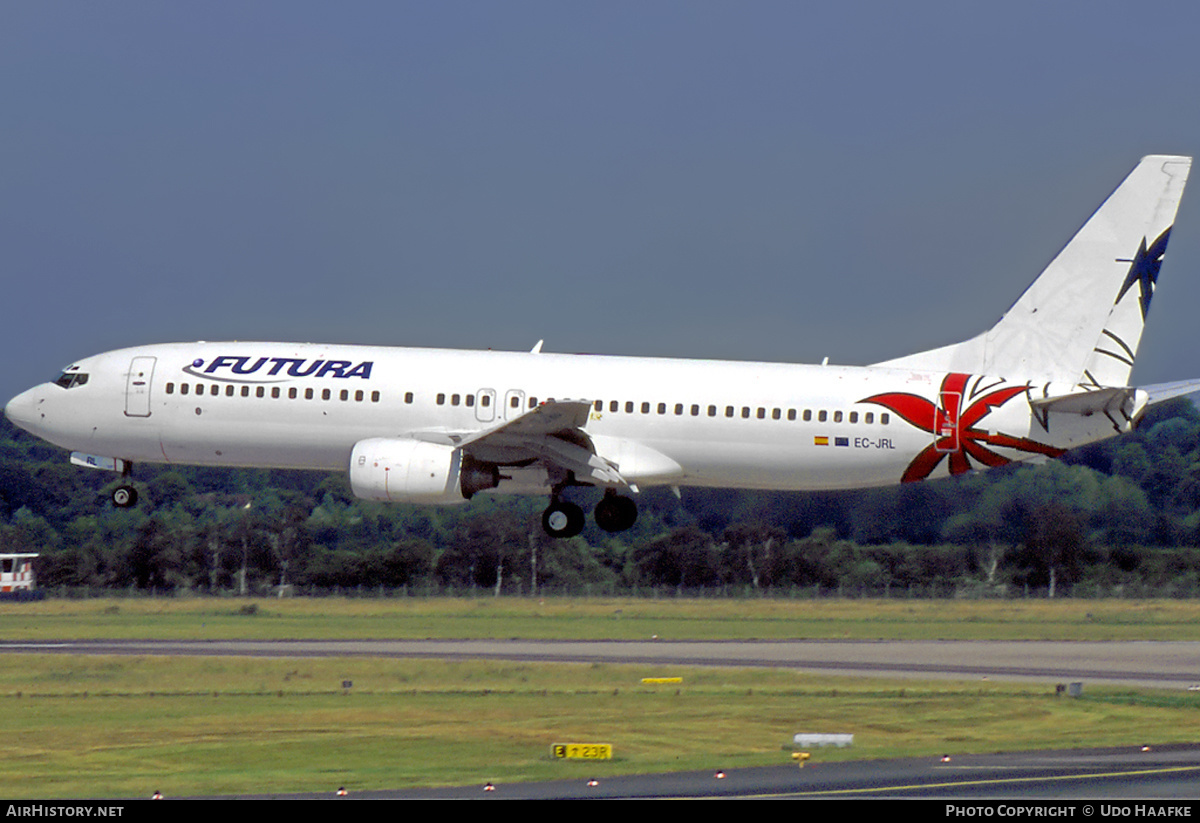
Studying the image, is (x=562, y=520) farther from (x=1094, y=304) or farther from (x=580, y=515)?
(x=1094, y=304)

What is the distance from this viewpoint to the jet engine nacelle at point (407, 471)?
44.2 meters

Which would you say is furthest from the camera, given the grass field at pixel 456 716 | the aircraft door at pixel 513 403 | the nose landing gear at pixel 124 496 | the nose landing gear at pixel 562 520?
the nose landing gear at pixel 124 496

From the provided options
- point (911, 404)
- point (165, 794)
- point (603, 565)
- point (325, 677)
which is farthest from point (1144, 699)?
point (603, 565)

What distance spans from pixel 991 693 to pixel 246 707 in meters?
17.8

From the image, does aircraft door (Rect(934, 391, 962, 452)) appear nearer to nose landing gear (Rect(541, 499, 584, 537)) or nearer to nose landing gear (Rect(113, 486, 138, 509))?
nose landing gear (Rect(541, 499, 584, 537))

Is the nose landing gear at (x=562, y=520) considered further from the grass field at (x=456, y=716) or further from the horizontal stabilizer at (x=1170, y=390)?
the horizontal stabilizer at (x=1170, y=390)

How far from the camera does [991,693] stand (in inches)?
1740

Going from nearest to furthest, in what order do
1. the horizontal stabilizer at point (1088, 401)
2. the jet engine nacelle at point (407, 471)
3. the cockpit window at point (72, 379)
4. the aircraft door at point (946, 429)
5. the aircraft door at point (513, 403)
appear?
the horizontal stabilizer at point (1088, 401)
the jet engine nacelle at point (407, 471)
the aircraft door at point (946, 429)
the aircraft door at point (513, 403)
the cockpit window at point (72, 379)

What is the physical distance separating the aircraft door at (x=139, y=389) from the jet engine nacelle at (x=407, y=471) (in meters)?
6.15

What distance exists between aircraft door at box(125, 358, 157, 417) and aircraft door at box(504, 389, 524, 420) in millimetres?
9445

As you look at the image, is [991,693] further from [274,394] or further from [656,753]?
[274,394]

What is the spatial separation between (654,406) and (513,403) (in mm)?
3534

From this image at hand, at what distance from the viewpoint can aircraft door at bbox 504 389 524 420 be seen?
4541cm

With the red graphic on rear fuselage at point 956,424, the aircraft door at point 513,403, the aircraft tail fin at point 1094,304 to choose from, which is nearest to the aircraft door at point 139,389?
the aircraft door at point 513,403
